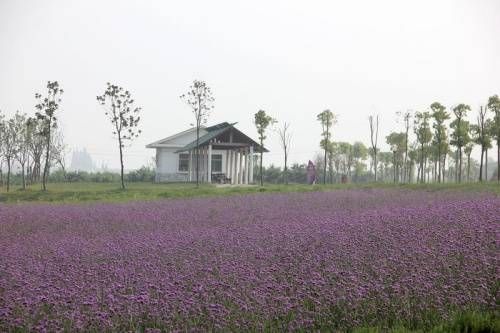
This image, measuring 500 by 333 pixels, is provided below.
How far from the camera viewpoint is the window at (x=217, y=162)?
3953 cm

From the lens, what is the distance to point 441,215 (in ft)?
23.6

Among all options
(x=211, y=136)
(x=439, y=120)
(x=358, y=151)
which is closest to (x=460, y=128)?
(x=439, y=120)

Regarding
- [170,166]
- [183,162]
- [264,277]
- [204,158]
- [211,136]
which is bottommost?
[264,277]

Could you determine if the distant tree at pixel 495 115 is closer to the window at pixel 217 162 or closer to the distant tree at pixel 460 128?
the distant tree at pixel 460 128

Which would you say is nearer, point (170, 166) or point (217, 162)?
point (217, 162)

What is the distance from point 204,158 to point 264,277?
3136cm

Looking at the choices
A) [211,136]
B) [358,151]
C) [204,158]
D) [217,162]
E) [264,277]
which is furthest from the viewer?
[358,151]

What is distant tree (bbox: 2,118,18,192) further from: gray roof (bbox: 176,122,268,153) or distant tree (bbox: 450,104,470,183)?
distant tree (bbox: 450,104,470,183)

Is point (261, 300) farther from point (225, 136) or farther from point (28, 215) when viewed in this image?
point (225, 136)

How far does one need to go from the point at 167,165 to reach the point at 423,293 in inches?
1475

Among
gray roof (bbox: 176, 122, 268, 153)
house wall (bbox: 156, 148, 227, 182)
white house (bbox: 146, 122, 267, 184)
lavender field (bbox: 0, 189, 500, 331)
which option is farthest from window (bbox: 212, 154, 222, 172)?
lavender field (bbox: 0, 189, 500, 331)

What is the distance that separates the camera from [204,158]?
117 feet

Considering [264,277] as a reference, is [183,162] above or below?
above

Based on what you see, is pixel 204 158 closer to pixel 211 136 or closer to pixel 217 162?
pixel 211 136
